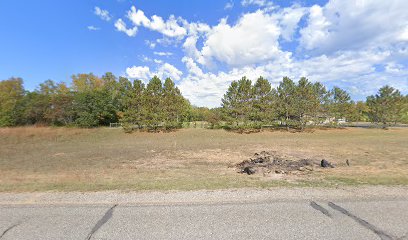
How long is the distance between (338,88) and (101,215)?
156ft

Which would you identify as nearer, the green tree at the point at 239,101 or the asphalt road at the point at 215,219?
the asphalt road at the point at 215,219

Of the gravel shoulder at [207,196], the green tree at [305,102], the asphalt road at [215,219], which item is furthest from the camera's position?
the green tree at [305,102]

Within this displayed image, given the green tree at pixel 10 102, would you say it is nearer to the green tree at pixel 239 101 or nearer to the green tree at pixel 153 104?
the green tree at pixel 153 104

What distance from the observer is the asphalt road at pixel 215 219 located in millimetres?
4133

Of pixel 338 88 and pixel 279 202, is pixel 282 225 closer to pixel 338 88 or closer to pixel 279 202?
pixel 279 202

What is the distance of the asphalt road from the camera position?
4.13m

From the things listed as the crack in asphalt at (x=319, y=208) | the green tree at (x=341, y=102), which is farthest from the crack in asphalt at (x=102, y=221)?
the green tree at (x=341, y=102)

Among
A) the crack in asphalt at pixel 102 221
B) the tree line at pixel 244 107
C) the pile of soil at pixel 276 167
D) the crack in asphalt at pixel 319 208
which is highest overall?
the tree line at pixel 244 107

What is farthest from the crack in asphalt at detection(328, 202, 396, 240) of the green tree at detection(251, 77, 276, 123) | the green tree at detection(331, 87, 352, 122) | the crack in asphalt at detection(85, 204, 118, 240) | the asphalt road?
the green tree at detection(331, 87, 352, 122)

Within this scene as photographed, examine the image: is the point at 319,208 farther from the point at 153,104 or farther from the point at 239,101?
the point at 153,104

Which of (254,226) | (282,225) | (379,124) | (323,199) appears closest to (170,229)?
(254,226)

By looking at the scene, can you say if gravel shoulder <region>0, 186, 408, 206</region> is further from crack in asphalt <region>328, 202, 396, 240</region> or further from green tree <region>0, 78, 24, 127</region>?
green tree <region>0, 78, 24, 127</region>

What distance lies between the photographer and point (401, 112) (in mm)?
42094

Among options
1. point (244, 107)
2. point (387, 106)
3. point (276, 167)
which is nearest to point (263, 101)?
point (244, 107)
